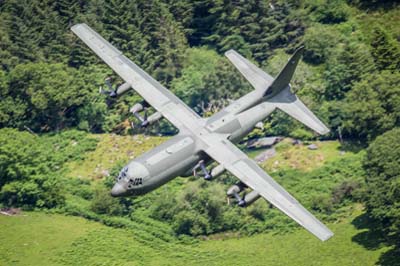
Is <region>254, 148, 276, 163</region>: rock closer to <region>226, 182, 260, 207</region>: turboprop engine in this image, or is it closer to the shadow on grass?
the shadow on grass

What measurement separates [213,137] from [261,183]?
871 cm

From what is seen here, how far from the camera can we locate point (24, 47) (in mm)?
157125

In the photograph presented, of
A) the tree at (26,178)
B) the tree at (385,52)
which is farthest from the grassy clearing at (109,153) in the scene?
the tree at (385,52)

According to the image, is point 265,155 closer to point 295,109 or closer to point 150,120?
point 295,109

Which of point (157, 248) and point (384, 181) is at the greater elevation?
point (384, 181)

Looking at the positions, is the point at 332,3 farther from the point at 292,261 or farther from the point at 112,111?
the point at 292,261

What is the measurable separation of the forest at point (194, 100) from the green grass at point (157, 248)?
163 cm

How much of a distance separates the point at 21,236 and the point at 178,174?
24616mm

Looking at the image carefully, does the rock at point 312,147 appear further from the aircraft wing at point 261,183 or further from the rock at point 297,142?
the aircraft wing at point 261,183

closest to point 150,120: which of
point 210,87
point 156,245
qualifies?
point 156,245

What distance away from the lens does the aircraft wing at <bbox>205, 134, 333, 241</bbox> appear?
108m

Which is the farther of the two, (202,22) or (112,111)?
(202,22)

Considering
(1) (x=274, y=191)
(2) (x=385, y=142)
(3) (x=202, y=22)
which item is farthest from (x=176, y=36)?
(1) (x=274, y=191)

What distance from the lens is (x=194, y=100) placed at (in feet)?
490
